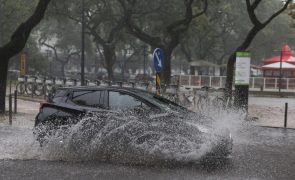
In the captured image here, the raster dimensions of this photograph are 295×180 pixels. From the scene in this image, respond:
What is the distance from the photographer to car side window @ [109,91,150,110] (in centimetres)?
1077

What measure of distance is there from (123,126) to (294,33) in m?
66.7

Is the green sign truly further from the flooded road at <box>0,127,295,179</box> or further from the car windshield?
the car windshield

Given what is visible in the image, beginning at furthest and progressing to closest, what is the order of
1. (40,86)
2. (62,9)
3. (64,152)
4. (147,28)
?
(147,28)
(62,9)
(40,86)
(64,152)

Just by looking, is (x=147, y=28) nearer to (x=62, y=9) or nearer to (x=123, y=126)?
(x=62, y=9)

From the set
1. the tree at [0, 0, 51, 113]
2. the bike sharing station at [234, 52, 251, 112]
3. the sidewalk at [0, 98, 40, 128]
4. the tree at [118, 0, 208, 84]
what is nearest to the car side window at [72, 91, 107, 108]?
the sidewalk at [0, 98, 40, 128]

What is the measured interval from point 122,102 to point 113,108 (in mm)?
212

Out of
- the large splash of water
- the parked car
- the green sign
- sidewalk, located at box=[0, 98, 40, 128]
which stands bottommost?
sidewalk, located at box=[0, 98, 40, 128]

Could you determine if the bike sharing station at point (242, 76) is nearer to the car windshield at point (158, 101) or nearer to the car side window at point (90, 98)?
the car windshield at point (158, 101)

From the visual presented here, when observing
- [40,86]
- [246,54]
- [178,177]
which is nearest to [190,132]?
[178,177]

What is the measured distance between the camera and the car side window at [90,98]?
36.6 feet

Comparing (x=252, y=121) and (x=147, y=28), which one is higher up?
(x=147, y=28)

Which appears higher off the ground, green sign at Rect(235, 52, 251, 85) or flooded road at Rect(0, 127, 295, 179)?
green sign at Rect(235, 52, 251, 85)

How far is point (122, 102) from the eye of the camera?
1091cm

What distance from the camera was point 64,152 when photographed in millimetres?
11055
